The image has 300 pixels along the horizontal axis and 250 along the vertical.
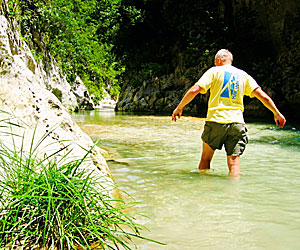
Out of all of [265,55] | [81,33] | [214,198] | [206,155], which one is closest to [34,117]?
[214,198]

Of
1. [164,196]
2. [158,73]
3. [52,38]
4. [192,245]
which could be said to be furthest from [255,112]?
[192,245]

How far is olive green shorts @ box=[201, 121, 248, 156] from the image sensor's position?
4332mm

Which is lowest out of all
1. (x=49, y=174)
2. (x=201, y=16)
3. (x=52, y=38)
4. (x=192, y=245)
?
(x=192, y=245)

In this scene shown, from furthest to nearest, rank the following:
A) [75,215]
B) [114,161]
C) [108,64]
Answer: [108,64], [114,161], [75,215]

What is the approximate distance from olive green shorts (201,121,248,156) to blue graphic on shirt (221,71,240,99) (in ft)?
1.29

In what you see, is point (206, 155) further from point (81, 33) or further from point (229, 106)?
point (81, 33)

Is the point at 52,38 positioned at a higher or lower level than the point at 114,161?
higher

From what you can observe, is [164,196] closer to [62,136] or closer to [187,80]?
[62,136]

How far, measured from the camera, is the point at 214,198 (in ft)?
11.2

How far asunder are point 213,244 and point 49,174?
1254mm

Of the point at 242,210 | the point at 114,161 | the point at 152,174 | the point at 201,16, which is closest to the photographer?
the point at 242,210

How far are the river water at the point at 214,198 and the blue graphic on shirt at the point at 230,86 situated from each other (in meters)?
1.10

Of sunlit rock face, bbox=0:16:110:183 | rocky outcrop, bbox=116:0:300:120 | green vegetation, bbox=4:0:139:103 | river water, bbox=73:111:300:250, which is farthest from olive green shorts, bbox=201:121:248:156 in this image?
green vegetation, bbox=4:0:139:103

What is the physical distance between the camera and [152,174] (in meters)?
4.59
